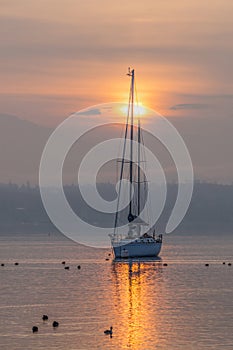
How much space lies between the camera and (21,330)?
78.3 metres

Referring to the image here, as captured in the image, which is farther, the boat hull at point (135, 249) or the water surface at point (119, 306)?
the boat hull at point (135, 249)

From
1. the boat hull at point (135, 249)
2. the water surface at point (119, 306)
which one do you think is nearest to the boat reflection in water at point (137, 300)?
the water surface at point (119, 306)

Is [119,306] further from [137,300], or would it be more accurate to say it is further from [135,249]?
[135,249]

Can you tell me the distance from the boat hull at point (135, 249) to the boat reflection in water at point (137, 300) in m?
0.93

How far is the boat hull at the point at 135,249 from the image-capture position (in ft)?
481

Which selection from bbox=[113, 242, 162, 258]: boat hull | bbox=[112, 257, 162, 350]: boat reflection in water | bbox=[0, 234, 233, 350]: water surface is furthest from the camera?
bbox=[113, 242, 162, 258]: boat hull

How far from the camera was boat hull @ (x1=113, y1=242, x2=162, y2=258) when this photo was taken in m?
146

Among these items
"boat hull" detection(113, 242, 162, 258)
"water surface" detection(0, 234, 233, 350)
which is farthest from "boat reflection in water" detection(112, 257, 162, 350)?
"boat hull" detection(113, 242, 162, 258)

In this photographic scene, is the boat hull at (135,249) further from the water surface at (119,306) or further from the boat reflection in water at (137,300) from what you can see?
the water surface at (119,306)

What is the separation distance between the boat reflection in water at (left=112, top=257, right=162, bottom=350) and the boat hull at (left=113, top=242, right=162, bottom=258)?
3.06 feet

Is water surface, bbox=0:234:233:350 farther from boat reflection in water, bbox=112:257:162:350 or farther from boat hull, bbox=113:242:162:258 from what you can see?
boat hull, bbox=113:242:162:258

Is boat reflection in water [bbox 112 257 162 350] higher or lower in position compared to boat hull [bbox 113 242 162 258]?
lower

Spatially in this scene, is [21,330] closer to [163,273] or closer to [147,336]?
[147,336]

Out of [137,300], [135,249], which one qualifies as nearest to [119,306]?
[137,300]
